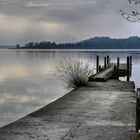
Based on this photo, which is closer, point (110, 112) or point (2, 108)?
point (110, 112)

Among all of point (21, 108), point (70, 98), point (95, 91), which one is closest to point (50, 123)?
point (70, 98)

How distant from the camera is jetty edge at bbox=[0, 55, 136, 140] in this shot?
31.0ft

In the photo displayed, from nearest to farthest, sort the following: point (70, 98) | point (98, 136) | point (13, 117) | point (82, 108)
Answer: point (98, 136)
point (82, 108)
point (70, 98)
point (13, 117)

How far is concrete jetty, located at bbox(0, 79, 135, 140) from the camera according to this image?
9455 mm

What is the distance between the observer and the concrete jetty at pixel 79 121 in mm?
9455

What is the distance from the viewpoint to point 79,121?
11148 mm

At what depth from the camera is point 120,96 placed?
17.2 metres

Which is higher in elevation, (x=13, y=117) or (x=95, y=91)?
(x=95, y=91)

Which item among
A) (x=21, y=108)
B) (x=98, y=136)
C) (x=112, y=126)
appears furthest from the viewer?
(x=21, y=108)

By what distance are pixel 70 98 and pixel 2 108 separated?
6684 millimetres

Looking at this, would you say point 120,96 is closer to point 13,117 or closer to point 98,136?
point 13,117

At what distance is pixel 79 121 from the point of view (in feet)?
36.6

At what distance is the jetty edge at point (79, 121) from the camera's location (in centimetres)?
946

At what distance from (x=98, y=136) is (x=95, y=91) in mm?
9564
